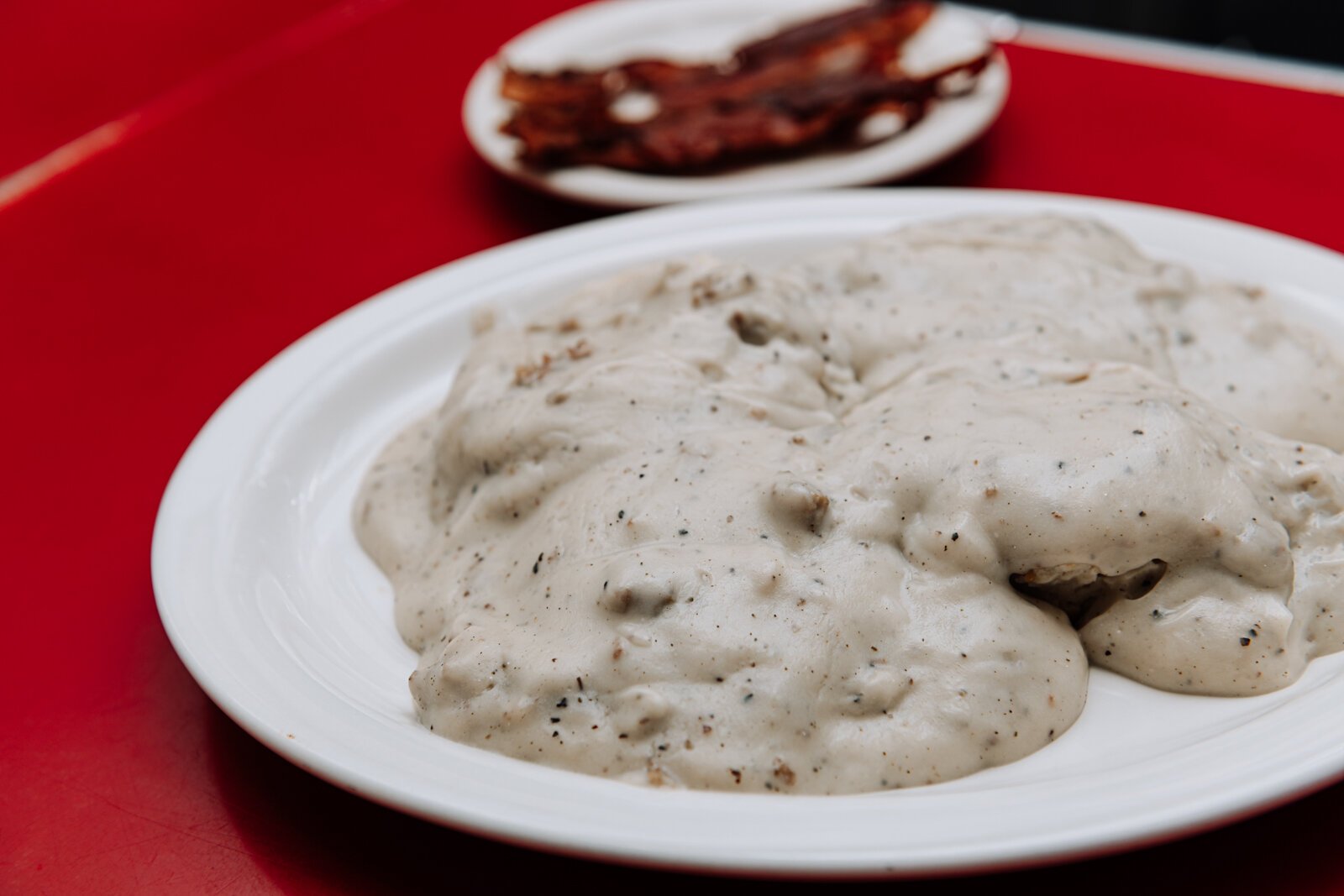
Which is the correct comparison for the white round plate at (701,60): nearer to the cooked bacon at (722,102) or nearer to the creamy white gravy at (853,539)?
the cooked bacon at (722,102)

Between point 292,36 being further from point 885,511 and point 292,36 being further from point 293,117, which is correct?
point 885,511

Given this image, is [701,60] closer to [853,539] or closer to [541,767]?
[853,539]

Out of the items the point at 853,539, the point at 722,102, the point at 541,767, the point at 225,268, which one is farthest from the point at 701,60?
the point at 541,767

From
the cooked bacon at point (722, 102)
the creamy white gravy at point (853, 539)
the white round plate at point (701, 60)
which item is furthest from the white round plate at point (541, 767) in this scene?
the cooked bacon at point (722, 102)

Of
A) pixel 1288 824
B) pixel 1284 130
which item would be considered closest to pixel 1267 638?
pixel 1288 824

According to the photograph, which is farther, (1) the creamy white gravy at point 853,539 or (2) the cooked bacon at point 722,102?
(2) the cooked bacon at point 722,102

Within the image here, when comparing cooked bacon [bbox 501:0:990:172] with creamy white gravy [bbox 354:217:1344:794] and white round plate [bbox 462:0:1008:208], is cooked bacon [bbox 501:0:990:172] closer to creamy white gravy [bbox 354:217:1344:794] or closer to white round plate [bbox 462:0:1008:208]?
white round plate [bbox 462:0:1008:208]
